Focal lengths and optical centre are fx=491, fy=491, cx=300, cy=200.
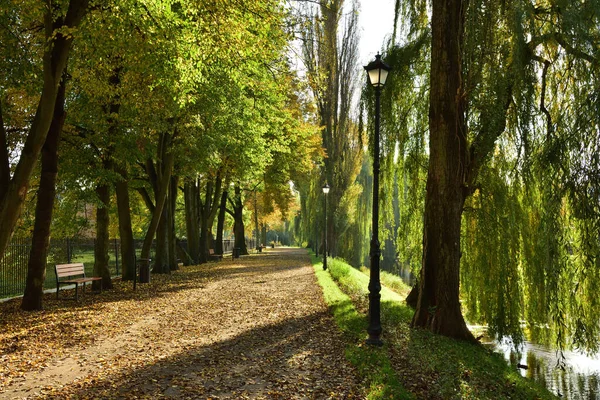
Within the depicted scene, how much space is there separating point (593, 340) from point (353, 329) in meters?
4.13

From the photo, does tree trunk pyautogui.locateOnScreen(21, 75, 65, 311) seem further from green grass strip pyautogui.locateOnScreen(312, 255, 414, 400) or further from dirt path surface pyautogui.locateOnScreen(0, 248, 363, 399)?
green grass strip pyautogui.locateOnScreen(312, 255, 414, 400)

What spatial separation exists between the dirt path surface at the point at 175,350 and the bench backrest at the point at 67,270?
77 cm

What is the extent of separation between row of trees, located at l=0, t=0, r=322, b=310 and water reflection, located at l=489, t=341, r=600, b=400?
8901 mm

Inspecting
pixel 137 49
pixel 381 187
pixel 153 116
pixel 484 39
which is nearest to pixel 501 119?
pixel 484 39

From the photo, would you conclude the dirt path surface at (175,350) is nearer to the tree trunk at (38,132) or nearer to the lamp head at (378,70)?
the tree trunk at (38,132)

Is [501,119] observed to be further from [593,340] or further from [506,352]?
[506,352]

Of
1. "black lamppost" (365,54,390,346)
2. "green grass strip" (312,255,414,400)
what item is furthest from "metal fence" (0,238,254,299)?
"black lamppost" (365,54,390,346)

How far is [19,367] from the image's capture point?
21.9 ft

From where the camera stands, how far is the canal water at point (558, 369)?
29.5 feet

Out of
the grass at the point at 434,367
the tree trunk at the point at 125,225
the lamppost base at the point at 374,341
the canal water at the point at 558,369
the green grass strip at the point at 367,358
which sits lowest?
the canal water at the point at 558,369

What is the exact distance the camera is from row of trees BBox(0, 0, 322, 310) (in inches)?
371

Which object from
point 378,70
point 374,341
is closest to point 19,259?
point 374,341

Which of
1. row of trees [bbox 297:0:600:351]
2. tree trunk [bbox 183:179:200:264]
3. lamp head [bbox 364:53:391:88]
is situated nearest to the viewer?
row of trees [bbox 297:0:600:351]

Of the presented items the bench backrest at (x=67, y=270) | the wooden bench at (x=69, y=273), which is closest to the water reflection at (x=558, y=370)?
the wooden bench at (x=69, y=273)
